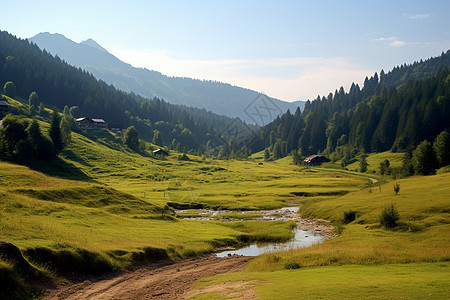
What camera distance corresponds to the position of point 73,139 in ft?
580

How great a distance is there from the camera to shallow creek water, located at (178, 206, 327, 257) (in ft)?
171

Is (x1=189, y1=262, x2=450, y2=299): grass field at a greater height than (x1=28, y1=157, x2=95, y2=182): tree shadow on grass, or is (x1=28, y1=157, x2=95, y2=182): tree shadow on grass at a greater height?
(x1=28, y1=157, x2=95, y2=182): tree shadow on grass

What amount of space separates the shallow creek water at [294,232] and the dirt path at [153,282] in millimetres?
8192

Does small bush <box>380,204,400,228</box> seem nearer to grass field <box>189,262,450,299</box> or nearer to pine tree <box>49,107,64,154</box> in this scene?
grass field <box>189,262,450,299</box>

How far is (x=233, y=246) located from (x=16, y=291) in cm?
3375

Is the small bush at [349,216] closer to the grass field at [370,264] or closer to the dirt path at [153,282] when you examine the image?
the grass field at [370,264]

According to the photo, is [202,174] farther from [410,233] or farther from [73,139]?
[410,233]

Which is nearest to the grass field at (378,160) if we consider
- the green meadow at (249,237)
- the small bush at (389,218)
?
the green meadow at (249,237)

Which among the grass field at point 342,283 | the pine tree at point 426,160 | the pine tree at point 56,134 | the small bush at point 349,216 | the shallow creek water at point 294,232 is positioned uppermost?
the pine tree at point 56,134

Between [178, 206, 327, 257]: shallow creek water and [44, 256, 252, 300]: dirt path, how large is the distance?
819 centimetres

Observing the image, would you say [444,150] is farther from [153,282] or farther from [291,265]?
[153,282]

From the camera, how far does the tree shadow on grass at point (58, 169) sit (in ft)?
367

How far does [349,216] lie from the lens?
223ft

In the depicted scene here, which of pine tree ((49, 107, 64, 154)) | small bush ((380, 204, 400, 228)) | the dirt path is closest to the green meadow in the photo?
small bush ((380, 204, 400, 228))
